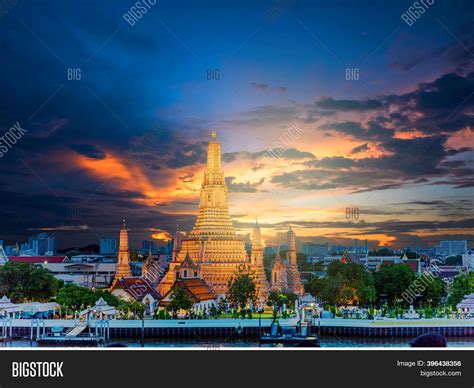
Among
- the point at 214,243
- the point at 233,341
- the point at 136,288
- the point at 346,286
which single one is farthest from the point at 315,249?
the point at 233,341

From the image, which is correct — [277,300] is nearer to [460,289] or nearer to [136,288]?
[136,288]

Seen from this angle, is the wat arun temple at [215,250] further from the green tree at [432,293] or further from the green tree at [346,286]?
the green tree at [432,293]

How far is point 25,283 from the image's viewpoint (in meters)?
9.98

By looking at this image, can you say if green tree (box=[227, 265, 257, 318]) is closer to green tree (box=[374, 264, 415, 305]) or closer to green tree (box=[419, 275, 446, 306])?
green tree (box=[374, 264, 415, 305])

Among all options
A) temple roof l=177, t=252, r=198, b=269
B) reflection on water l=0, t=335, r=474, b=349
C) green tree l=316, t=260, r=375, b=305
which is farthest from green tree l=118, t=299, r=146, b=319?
green tree l=316, t=260, r=375, b=305

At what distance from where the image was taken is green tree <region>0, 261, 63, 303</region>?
9.59 metres

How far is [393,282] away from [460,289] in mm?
1547

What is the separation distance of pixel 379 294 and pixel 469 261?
4159mm

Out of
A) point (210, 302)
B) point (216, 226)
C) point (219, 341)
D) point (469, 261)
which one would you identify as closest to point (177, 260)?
point (216, 226)

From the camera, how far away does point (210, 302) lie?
1124cm

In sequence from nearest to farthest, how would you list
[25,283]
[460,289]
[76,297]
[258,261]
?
1. [76,297]
2. [25,283]
3. [460,289]
4. [258,261]

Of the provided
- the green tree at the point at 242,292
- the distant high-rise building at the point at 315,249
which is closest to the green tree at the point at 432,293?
the green tree at the point at 242,292

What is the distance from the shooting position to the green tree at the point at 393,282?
38.0 ft
